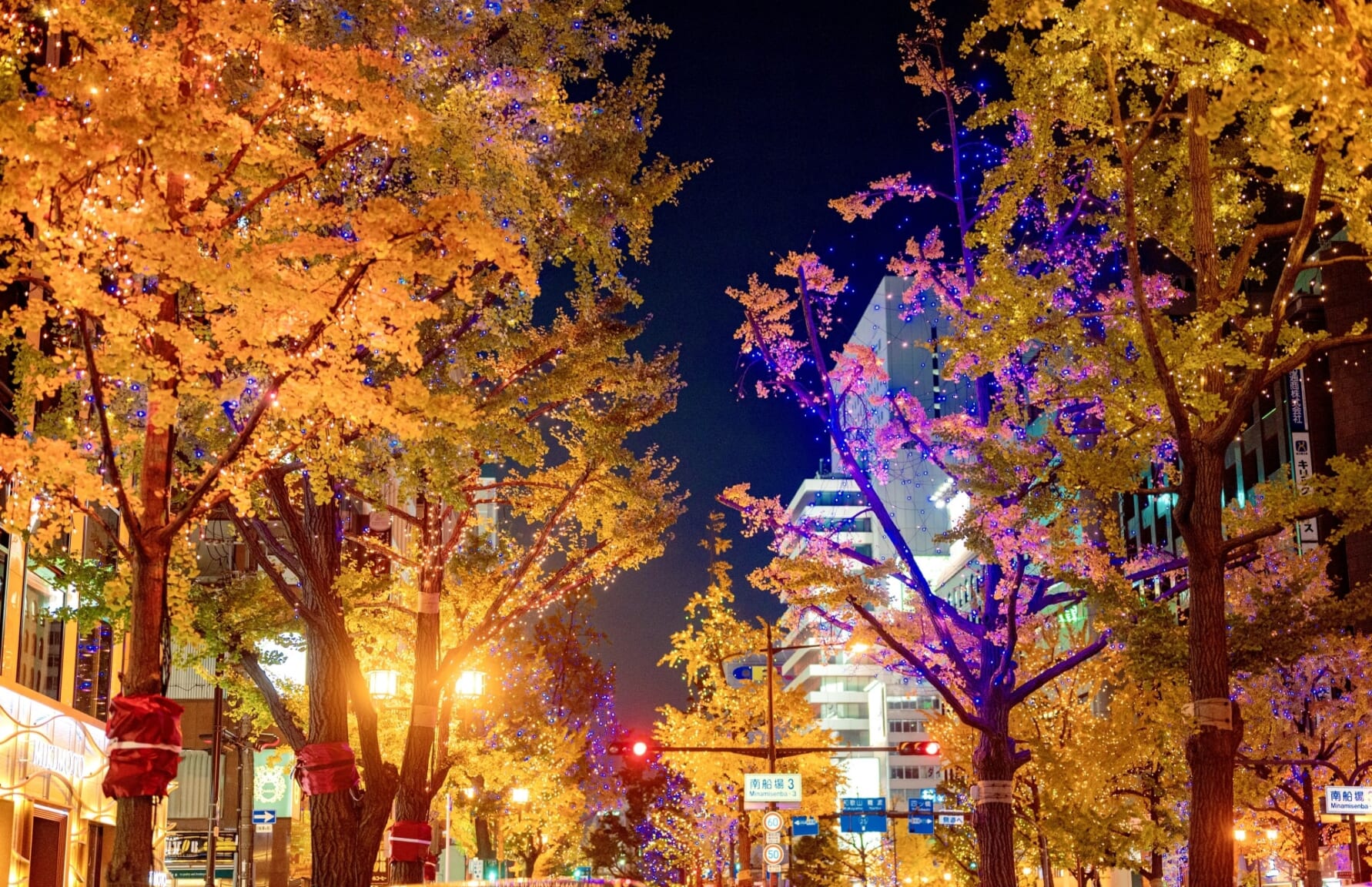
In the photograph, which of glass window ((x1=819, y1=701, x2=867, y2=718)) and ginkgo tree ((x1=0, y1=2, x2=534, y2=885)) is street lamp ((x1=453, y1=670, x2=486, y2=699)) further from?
glass window ((x1=819, y1=701, x2=867, y2=718))

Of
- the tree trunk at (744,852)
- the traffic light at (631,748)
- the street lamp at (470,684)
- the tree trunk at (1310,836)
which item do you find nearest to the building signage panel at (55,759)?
the street lamp at (470,684)

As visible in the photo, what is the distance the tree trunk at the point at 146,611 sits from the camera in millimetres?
8805

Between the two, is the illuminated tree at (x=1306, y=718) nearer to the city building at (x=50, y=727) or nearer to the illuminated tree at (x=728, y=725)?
the illuminated tree at (x=728, y=725)

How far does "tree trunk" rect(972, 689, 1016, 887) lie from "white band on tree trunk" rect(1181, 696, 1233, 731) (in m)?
Answer: 7.79

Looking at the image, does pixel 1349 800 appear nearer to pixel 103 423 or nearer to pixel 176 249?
pixel 103 423

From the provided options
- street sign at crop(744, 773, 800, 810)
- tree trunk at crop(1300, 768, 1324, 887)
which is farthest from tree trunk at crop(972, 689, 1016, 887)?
tree trunk at crop(1300, 768, 1324, 887)

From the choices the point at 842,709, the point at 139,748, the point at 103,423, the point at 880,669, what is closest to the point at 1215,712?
the point at 139,748

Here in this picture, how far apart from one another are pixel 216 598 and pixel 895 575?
10756 millimetres

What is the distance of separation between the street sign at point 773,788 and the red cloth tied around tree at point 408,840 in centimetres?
1635

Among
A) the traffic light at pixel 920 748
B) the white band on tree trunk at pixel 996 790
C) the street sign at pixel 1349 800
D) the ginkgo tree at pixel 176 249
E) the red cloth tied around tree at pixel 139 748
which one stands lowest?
the street sign at pixel 1349 800

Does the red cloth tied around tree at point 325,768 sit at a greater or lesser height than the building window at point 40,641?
lesser

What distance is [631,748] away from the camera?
28172 millimetres

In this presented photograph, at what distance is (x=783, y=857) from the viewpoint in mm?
31828

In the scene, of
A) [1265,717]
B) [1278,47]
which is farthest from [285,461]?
[1265,717]
